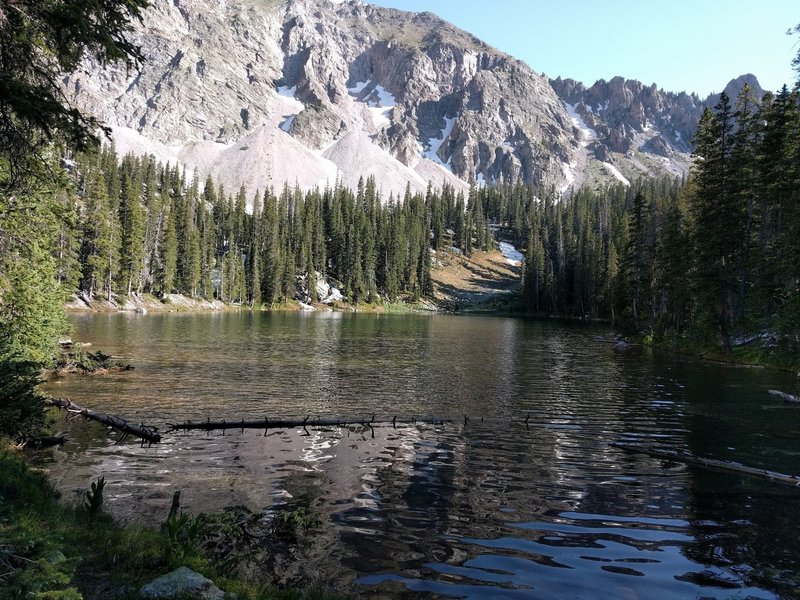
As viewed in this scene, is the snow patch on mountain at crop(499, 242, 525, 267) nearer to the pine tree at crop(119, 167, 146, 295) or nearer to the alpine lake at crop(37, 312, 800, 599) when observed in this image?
the pine tree at crop(119, 167, 146, 295)

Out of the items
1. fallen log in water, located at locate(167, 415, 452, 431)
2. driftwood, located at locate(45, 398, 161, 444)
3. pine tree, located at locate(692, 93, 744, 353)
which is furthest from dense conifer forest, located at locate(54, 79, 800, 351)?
fallen log in water, located at locate(167, 415, 452, 431)

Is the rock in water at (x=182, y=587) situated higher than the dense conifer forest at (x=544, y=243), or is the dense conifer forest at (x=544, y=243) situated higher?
the dense conifer forest at (x=544, y=243)

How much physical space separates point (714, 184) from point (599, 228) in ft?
441

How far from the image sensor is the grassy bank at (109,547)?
16.6ft

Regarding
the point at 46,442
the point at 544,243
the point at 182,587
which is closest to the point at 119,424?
the point at 46,442

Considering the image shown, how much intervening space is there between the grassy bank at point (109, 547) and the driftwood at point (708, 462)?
11.8 meters

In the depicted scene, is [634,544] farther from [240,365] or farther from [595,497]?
[240,365]

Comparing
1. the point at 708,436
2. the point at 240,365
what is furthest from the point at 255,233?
the point at 708,436

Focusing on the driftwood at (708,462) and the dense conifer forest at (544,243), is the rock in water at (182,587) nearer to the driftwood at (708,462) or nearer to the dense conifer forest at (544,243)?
the dense conifer forest at (544,243)

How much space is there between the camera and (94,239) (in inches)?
3334

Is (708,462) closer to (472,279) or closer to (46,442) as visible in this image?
(46,442)

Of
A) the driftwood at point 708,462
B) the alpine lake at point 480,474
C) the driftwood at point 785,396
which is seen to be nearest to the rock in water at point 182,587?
the alpine lake at point 480,474

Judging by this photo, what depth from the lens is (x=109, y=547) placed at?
8.05 metres

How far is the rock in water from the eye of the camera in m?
6.41
